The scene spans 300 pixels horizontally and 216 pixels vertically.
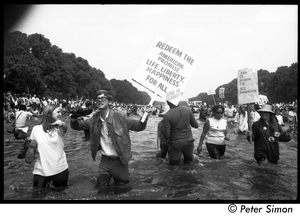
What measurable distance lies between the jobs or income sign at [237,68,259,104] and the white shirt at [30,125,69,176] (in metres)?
5.39

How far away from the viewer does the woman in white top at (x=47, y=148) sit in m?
4.21

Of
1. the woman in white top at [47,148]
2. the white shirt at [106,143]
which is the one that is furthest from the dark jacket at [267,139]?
the woman in white top at [47,148]

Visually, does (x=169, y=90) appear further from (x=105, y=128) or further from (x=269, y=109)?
(x=269, y=109)

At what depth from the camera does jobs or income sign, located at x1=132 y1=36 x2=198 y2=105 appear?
485 centimetres

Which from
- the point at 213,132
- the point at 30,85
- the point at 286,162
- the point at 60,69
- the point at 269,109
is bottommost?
the point at 286,162

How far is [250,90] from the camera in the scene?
7.58 m

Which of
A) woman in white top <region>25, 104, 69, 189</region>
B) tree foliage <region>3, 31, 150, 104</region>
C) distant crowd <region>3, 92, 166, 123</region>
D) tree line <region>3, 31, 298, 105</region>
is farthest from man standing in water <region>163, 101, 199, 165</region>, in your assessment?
tree foliage <region>3, 31, 150, 104</region>

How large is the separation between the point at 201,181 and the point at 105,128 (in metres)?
2.59

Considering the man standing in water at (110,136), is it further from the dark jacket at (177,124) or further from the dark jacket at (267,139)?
the dark jacket at (267,139)

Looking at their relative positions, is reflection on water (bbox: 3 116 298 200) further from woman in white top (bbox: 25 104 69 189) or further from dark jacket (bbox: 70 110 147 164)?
dark jacket (bbox: 70 110 147 164)

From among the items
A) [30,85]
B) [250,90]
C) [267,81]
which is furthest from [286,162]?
[267,81]

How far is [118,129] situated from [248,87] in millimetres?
4723

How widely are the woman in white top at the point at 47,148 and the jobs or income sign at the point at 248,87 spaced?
5322 millimetres

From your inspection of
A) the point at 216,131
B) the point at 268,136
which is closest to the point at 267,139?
the point at 268,136
